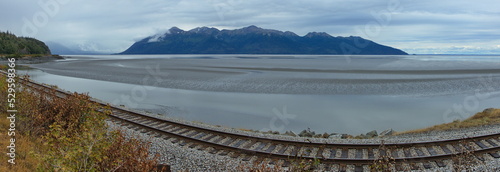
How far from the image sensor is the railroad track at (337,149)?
10305mm

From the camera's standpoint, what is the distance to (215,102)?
28.3 m

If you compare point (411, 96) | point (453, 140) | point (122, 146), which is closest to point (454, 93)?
point (411, 96)

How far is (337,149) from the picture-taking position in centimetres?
1188

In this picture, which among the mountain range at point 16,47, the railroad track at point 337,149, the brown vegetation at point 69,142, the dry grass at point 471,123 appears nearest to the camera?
the brown vegetation at point 69,142

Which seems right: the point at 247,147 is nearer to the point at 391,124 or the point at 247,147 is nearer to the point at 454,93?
the point at 391,124

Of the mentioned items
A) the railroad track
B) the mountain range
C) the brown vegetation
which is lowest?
the railroad track

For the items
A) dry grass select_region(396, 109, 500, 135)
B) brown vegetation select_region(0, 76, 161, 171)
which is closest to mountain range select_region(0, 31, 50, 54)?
brown vegetation select_region(0, 76, 161, 171)

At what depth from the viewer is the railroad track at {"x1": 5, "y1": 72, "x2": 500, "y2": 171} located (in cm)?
1030

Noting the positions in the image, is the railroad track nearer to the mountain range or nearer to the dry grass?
the dry grass

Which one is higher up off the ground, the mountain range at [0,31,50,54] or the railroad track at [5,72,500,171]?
the mountain range at [0,31,50,54]

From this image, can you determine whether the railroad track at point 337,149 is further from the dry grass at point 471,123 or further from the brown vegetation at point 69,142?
the dry grass at point 471,123

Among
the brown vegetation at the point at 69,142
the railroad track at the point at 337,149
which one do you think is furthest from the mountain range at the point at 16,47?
the railroad track at the point at 337,149

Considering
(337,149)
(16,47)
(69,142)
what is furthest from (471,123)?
(16,47)

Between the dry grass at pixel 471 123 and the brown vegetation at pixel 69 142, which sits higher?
the brown vegetation at pixel 69 142
